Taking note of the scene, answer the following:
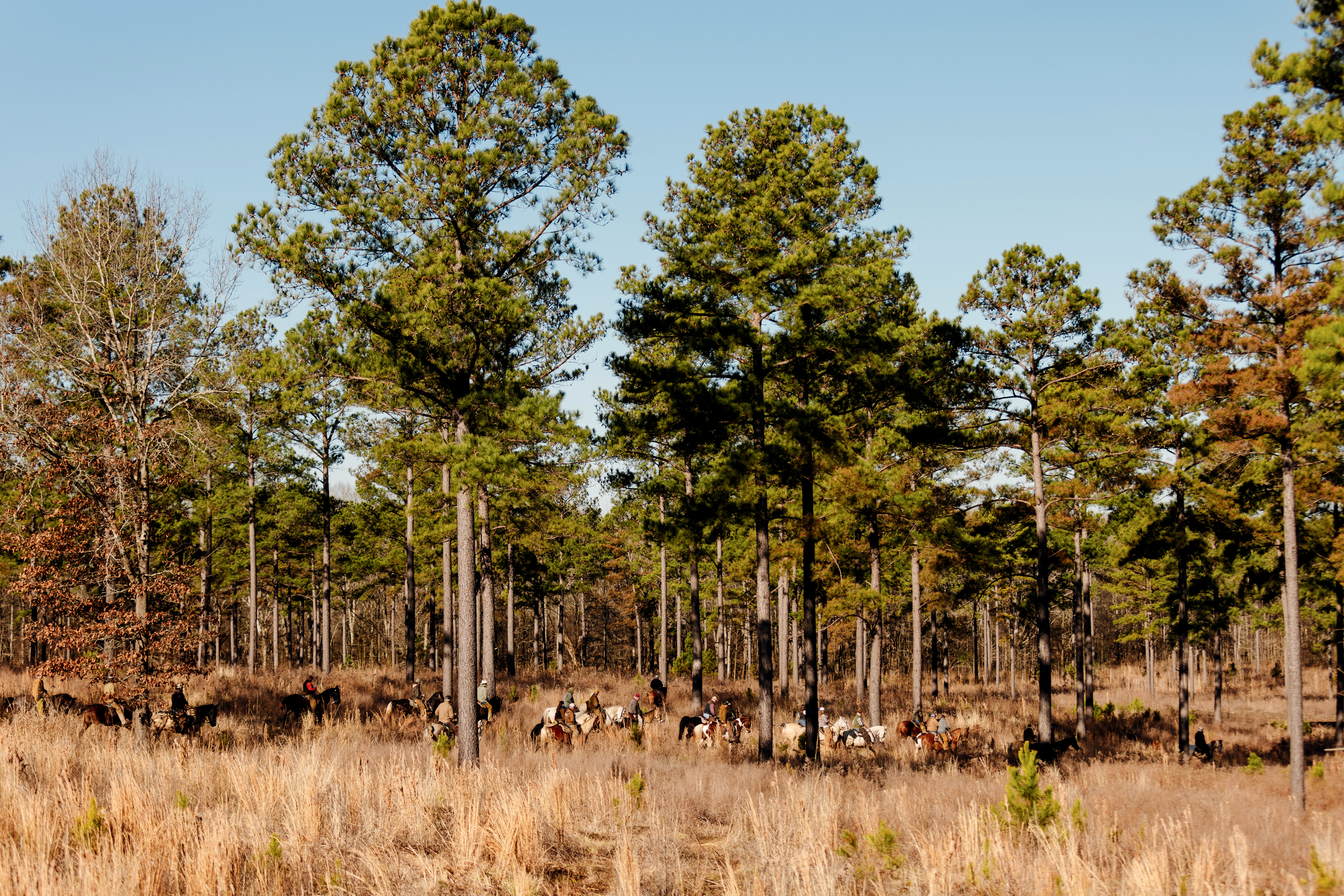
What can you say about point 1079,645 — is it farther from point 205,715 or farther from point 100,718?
point 100,718

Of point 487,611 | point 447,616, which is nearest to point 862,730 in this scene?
point 487,611

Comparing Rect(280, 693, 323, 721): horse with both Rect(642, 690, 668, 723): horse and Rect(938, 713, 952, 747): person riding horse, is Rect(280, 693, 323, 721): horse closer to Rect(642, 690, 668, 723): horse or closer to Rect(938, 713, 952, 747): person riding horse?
Rect(642, 690, 668, 723): horse

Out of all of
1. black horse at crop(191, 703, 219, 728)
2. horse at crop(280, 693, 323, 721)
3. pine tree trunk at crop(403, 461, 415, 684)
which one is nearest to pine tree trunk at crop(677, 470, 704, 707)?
pine tree trunk at crop(403, 461, 415, 684)

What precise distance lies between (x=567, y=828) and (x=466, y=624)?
5641mm

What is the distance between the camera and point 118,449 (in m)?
16.1

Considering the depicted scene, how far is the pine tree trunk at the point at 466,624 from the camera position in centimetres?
1384

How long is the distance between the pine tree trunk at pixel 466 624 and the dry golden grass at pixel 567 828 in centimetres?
80

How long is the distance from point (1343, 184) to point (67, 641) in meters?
19.2

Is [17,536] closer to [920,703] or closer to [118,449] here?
[118,449]

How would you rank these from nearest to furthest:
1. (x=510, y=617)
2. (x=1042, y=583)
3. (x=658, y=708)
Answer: (x=1042, y=583) → (x=658, y=708) → (x=510, y=617)

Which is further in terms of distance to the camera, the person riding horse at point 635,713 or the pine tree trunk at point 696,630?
the pine tree trunk at point 696,630

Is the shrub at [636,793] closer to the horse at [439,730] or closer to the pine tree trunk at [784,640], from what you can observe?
the horse at [439,730]

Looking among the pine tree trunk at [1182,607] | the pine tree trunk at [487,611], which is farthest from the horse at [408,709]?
the pine tree trunk at [1182,607]

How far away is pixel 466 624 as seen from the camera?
557 inches
